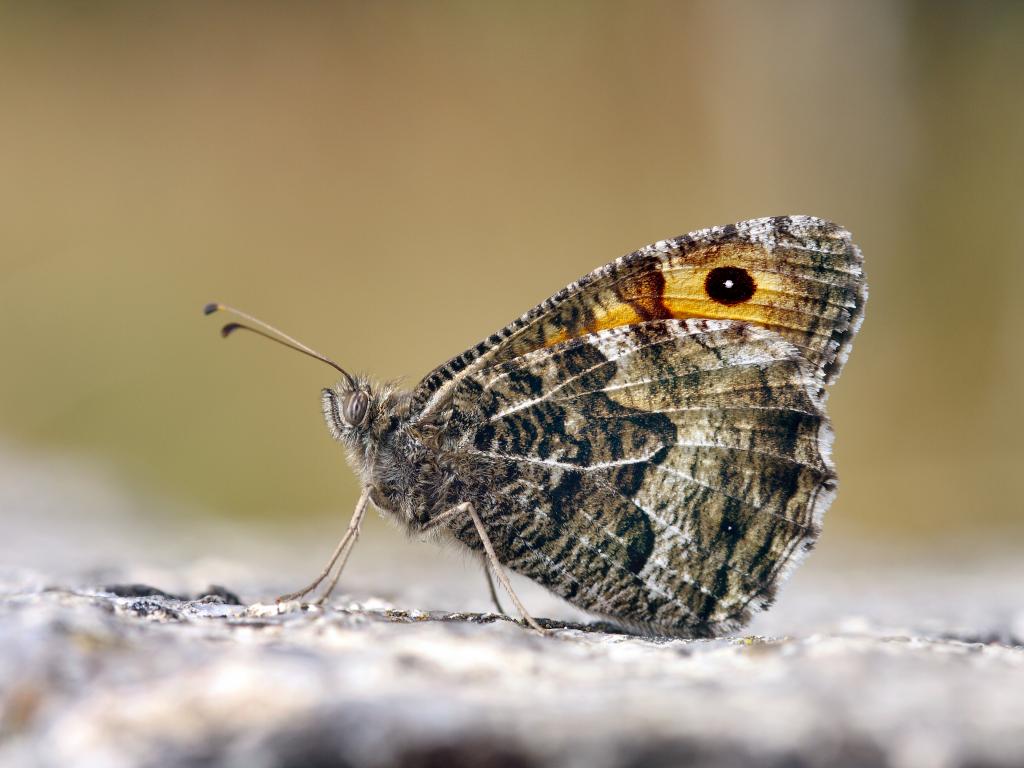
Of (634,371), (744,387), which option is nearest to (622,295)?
(634,371)

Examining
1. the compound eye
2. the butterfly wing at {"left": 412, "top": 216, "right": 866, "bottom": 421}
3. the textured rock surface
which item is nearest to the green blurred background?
the butterfly wing at {"left": 412, "top": 216, "right": 866, "bottom": 421}

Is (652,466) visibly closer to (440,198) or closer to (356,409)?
(356,409)

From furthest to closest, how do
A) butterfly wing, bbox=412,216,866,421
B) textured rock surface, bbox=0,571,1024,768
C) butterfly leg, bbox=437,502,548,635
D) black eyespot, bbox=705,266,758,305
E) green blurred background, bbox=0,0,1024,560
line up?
1. green blurred background, bbox=0,0,1024,560
2. black eyespot, bbox=705,266,758,305
3. butterfly wing, bbox=412,216,866,421
4. butterfly leg, bbox=437,502,548,635
5. textured rock surface, bbox=0,571,1024,768

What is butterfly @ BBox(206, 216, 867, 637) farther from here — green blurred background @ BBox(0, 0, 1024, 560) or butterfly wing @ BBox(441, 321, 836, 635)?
green blurred background @ BBox(0, 0, 1024, 560)

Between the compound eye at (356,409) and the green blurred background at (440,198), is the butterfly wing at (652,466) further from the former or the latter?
the green blurred background at (440,198)

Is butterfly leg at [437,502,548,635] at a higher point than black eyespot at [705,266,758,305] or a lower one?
lower

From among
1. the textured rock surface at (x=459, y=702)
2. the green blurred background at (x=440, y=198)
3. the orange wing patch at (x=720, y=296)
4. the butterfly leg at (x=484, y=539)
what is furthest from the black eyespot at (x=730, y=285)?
the green blurred background at (x=440, y=198)

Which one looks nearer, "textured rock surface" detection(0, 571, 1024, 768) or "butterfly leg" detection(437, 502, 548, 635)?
"textured rock surface" detection(0, 571, 1024, 768)

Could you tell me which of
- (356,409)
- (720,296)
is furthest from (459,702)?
(720,296)
